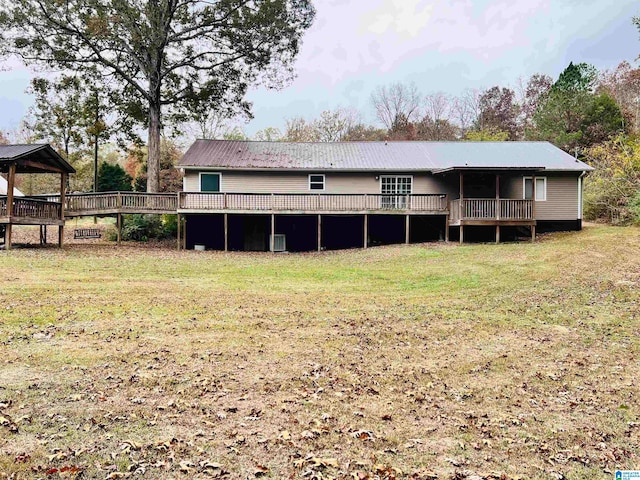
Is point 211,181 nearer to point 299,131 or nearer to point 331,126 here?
point 299,131

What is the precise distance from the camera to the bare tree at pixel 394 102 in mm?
51969

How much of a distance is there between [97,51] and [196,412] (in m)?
24.0

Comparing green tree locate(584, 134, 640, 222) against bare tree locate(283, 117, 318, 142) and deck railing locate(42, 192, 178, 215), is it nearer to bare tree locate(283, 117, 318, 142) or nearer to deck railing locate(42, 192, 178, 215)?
deck railing locate(42, 192, 178, 215)

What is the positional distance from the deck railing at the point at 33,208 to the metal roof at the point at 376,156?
5.53m

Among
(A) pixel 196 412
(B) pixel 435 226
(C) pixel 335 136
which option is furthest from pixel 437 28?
(A) pixel 196 412

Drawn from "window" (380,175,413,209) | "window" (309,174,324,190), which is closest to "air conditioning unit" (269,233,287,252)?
"window" (309,174,324,190)

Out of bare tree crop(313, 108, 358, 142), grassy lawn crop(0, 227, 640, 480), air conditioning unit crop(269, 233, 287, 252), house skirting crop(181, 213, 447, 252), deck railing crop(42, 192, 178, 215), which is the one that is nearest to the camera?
grassy lawn crop(0, 227, 640, 480)

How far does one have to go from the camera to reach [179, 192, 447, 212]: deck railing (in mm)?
20266

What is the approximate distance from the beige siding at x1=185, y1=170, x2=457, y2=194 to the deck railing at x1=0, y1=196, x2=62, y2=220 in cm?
550

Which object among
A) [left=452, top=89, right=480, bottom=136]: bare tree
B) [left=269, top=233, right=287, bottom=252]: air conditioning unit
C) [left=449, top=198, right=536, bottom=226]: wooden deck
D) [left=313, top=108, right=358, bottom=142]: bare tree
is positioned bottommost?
[left=269, top=233, right=287, bottom=252]: air conditioning unit

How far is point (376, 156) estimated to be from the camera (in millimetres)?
23438

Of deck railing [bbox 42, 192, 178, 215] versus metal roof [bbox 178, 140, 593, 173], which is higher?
metal roof [bbox 178, 140, 593, 173]

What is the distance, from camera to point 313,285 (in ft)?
38.2

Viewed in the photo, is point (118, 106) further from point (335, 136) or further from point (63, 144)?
point (335, 136)
